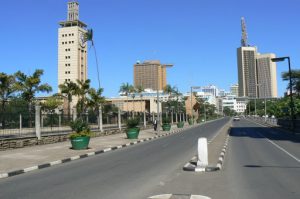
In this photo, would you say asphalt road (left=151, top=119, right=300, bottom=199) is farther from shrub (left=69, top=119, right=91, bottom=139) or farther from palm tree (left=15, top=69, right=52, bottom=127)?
palm tree (left=15, top=69, right=52, bottom=127)

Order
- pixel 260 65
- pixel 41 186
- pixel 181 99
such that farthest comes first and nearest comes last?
pixel 260 65 → pixel 181 99 → pixel 41 186

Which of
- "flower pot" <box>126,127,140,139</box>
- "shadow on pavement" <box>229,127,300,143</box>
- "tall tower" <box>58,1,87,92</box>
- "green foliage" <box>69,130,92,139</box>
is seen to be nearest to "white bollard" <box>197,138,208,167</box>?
"green foliage" <box>69,130,92,139</box>

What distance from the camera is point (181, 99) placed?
474 ft

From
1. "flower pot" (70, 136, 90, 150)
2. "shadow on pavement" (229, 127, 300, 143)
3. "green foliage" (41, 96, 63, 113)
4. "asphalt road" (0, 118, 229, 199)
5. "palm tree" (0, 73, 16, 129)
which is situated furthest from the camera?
"palm tree" (0, 73, 16, 129)

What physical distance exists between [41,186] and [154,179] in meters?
3.12

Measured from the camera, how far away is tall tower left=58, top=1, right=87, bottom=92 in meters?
133

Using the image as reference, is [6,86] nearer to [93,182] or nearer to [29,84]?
[29,84]

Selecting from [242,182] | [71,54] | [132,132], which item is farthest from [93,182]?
[71,54]

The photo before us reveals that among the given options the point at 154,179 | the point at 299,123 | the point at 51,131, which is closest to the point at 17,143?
the point at 51,131

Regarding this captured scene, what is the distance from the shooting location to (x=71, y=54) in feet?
447

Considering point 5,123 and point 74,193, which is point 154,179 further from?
point 5,123

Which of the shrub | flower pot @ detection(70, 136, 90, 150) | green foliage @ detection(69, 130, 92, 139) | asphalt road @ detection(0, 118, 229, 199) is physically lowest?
asphalt road @ detection(0, 118, 229, 199)

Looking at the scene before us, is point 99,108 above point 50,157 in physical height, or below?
above

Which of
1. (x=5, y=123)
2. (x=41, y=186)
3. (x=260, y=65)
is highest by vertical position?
(x=260, y=65)
